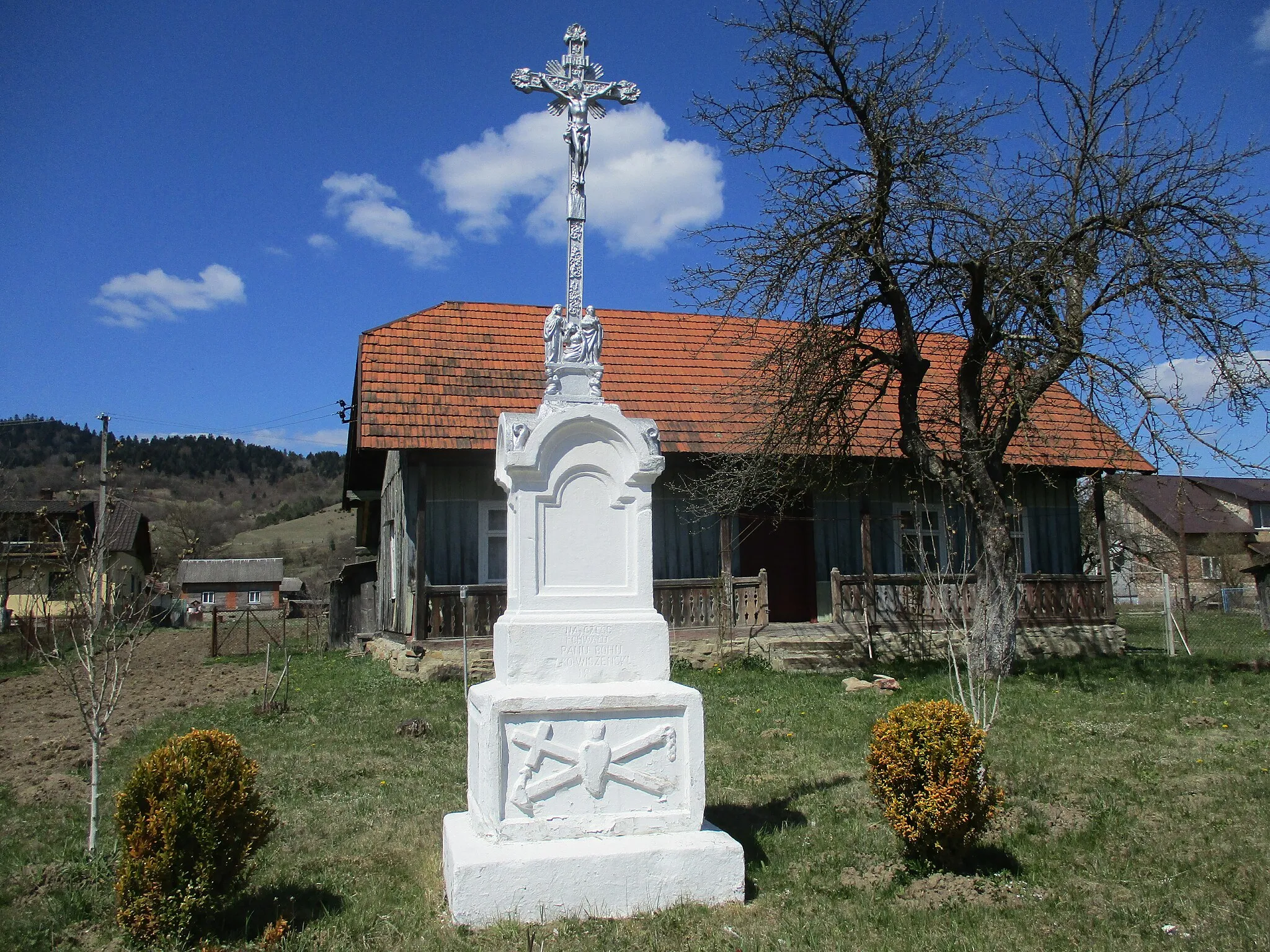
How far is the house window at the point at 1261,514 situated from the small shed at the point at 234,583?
57.2m

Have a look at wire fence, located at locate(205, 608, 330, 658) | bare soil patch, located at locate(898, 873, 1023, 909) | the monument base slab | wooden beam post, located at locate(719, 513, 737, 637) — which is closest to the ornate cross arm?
the monument base slab

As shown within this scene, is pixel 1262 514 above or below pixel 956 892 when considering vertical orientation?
above

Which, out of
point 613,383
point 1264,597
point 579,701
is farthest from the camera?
point 1264,597

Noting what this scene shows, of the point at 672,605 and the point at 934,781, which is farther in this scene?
the point at 672,605

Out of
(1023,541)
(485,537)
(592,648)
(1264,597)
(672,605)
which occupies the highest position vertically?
(485,537)

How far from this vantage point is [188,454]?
93.7 m

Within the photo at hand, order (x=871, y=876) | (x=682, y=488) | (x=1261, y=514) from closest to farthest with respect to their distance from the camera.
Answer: (x=871, y=876), (x=682, y=488), (x=1261, y=514)

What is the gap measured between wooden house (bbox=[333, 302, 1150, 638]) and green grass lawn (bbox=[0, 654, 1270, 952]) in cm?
441

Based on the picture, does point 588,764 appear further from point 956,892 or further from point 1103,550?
point 1103,550

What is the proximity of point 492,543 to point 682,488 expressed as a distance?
10.7ft

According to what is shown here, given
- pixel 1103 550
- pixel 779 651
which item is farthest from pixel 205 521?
pixel 1103 550

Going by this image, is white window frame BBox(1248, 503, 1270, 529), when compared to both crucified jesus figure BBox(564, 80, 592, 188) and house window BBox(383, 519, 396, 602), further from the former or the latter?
crucified jesus figure BBox(564, 80, 592, 188)

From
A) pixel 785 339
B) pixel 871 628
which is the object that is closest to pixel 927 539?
pixel 871 628

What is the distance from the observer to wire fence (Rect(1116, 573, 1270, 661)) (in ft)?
53.3
